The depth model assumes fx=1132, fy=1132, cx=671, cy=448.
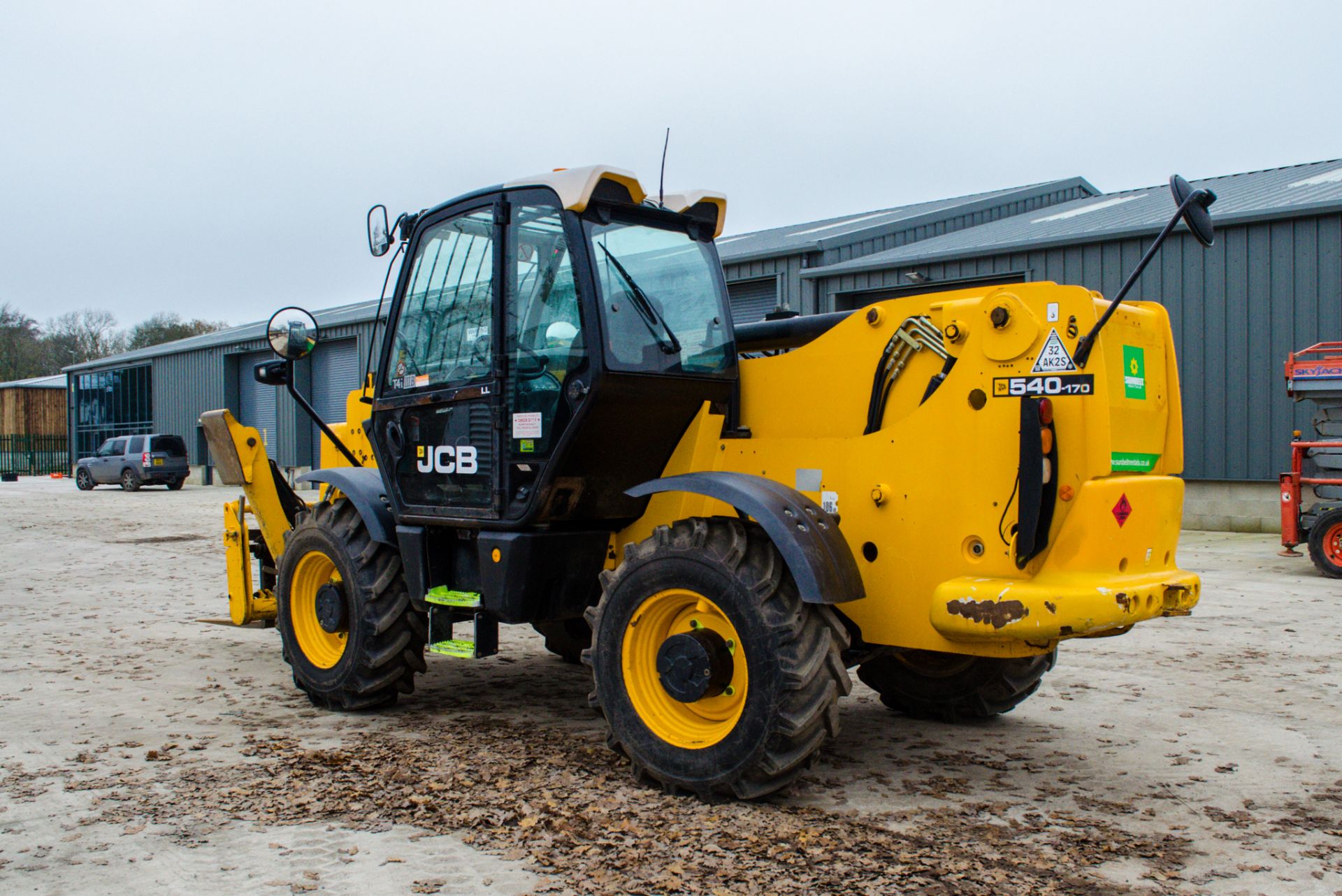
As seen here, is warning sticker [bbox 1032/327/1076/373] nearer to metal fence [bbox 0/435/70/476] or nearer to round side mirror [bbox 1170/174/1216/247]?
round side mirror [bbox 1170/174/1216/247]

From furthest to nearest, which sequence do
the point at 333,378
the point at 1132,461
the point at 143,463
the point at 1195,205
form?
the point at 333,378
the point at 143,463
the point at 1132,461
the point at 1195,205

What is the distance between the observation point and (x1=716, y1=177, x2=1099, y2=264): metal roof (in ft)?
66.0

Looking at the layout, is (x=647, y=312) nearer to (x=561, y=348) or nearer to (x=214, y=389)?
(x=561, y=348)

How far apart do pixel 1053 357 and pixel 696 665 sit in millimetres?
1741

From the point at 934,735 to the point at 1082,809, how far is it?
3.88ft

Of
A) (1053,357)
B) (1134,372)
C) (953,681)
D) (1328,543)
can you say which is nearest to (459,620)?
(953,681)

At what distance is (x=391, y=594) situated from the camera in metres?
5.68

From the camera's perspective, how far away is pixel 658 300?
509 centimetres

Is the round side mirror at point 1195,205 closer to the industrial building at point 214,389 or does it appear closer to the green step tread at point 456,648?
the green step tread at point 456,648

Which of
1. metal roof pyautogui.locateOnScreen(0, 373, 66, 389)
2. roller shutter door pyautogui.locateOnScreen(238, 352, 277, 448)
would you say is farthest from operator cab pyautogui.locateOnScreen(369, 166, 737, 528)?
metal roof pyautogui.locateOnScreen(0, 373, 66, 389)

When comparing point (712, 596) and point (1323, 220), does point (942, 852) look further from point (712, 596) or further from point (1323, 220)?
point (1323, 220)

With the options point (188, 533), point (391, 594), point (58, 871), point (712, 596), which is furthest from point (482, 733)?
point (188, 533)

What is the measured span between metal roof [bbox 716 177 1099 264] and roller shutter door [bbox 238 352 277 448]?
15.4 m

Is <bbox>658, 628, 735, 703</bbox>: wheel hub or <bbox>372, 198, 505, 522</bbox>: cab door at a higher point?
<bbox>372, 198, 505, 522</bbox>: cab door
